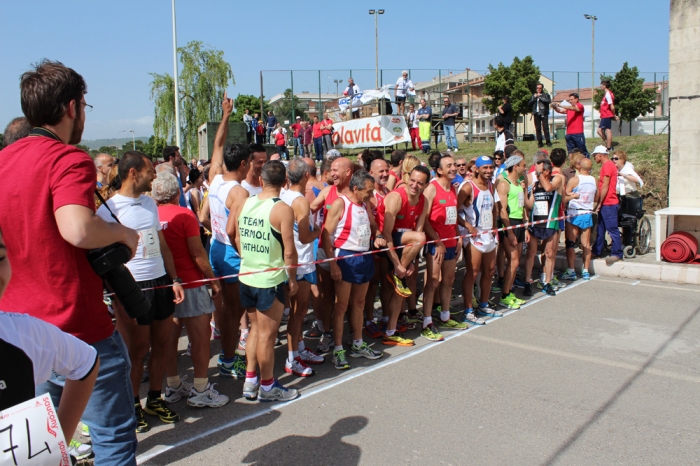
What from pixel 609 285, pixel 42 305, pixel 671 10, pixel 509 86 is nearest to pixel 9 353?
pixel 42 305

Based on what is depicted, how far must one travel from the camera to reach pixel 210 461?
3752 mm

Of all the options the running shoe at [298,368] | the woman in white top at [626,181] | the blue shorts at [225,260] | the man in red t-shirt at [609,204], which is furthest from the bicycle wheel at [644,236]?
the blue shorts at [225,260]

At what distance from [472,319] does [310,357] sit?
2299 millimetres

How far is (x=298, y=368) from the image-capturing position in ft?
17.5

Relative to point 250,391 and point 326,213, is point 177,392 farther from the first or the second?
point 326,213

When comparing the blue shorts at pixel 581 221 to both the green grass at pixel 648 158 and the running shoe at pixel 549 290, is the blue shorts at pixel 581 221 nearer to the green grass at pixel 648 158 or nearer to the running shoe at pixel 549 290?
the running shoe at pixel 549 290

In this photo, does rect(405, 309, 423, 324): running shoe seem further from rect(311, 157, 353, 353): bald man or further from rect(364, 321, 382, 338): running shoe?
rect(311, 157, 353, 353): bald man

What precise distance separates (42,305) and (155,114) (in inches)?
1467

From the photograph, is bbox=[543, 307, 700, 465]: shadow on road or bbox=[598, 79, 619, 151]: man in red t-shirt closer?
bbox=[543, 307, 700, 465]: shadow on road

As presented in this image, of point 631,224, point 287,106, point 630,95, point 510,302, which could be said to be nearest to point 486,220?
point 510,302

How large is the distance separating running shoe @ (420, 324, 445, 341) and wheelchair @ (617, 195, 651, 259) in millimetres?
4904

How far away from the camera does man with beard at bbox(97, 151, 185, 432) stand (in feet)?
13.4

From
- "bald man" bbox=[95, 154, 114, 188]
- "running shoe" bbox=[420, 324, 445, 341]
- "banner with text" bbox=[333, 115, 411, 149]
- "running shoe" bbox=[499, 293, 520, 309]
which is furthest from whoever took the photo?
"banner with text" bbox=[333, 115, 411, 149]

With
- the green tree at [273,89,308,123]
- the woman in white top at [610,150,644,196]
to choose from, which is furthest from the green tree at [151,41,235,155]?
the woman in white top at [610,150,644,196]
